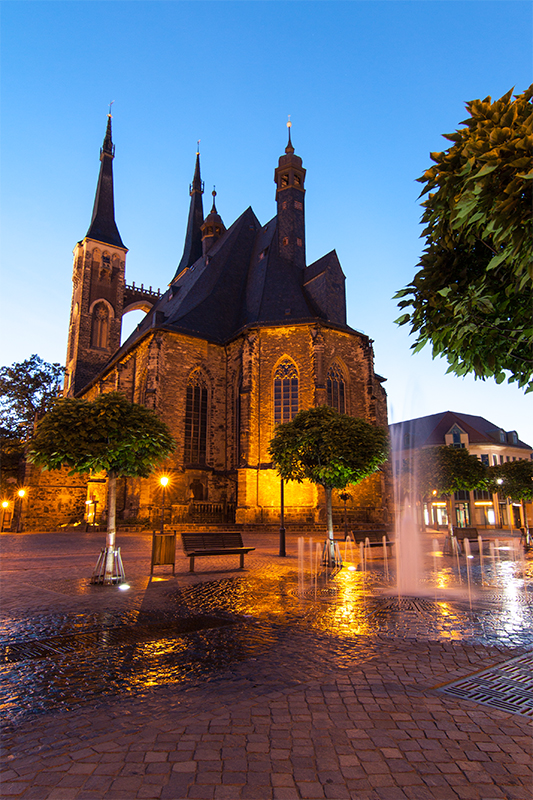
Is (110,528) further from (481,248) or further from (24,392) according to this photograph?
(24,392)

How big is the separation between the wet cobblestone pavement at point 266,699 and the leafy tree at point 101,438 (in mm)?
2966

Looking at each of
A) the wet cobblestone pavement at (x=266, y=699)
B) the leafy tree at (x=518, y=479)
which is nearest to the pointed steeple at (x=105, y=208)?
the leafy tree at (x=518, y=479)

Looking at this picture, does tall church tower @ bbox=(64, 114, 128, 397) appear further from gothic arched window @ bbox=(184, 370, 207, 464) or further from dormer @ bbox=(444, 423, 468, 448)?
dormer @ bbox=(444, 423, 468, 448)

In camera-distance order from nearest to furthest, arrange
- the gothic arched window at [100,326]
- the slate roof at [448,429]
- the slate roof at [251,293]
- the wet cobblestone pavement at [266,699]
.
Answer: the wet cobblestone pavement at [266,699] → the slate roof at [251,293] → the slate roof at [448,429] → the gothic arched window at [100,326]

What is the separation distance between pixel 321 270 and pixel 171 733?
3581cm

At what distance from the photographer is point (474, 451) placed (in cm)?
5112

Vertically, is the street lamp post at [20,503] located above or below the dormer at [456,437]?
below

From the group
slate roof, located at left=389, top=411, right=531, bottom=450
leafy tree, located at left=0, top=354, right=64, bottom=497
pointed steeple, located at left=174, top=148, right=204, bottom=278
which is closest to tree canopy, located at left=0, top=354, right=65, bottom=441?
leafy tree, located at left=0, top=354, right=64, bottom=497

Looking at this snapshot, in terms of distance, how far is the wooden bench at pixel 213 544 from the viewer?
12219mm

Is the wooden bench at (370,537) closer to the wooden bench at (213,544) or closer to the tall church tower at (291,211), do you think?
the wooden bench at (213,544)

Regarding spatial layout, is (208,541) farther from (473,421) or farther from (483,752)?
(473,421)

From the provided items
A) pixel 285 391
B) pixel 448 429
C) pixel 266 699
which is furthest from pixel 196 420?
pixel 448 429

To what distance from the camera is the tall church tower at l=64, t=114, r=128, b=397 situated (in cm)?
5391

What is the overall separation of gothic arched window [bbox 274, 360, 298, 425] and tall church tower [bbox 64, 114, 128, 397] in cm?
2867
